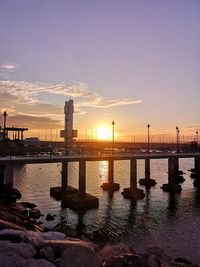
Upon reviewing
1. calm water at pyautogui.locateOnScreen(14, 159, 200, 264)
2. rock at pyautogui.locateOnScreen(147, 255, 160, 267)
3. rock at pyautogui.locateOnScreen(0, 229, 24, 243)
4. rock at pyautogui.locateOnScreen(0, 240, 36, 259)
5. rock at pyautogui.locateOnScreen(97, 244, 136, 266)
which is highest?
rock at pyautogui.locateOnScreen(0, 229, 24, 243)

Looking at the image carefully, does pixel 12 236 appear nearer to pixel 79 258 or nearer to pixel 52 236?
pixel 52 236

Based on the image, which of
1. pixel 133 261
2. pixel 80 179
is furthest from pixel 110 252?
pixel 80 179

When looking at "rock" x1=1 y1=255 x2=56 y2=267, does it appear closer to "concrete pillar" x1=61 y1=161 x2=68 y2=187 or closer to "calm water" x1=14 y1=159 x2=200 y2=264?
"calm water" x1=14 y1=159 x2=200 y2=264

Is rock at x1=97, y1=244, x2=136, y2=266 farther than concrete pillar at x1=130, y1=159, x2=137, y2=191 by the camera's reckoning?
No

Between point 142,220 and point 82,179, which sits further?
point 82,179

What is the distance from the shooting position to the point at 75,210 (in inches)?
1625

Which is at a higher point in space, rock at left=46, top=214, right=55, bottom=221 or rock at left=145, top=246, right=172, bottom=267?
rock at left=145, top=246, right=172, bottom=267

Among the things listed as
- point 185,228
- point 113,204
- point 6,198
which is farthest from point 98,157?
point 185,228

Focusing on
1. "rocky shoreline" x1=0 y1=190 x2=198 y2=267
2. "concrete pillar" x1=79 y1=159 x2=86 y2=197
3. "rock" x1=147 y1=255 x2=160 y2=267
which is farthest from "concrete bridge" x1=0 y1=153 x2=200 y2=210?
"rocky shoreline" x1=0 y1=190 x2=198 y2=267

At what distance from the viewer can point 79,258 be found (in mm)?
14008

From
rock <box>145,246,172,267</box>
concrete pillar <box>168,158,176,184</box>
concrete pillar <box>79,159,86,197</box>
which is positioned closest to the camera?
rock <box>145,246,172,267</box>

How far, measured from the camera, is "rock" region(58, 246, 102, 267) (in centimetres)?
1381

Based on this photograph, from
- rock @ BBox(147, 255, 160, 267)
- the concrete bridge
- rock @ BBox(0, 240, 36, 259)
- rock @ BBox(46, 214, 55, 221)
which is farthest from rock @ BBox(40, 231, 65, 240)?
the concrete bridge

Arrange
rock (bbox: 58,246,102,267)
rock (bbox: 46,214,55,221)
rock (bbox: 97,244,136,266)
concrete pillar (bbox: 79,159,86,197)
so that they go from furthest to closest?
concrete pillar (bbox: 79,159,86,197)
rock (bbox: 46,214,55,221)
rock (bbox: 97,244,136,266)
rock (bbox: 58,246,102,267)
